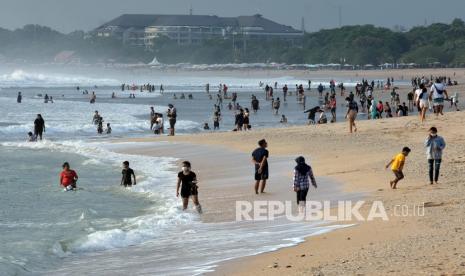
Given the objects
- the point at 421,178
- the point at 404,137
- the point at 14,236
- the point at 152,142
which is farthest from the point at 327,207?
the point at 152,142

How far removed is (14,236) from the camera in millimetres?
14359

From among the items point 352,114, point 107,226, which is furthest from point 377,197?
point 352,114

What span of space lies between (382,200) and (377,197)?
1.46ft

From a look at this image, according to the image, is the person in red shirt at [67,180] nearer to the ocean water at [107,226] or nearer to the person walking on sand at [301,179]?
the ocean water at [107,226]

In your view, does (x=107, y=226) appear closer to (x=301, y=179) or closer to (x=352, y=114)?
(x=301, y=179)

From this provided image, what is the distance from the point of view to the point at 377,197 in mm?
15305

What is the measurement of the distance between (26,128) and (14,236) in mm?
28282

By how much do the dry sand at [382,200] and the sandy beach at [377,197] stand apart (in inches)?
0.4

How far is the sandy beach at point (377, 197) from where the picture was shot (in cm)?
1022

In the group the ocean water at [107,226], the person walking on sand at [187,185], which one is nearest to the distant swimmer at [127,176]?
the ocean water at [107,226]

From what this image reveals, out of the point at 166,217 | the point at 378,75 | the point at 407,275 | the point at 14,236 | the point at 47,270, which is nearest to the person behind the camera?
the point at 407,275

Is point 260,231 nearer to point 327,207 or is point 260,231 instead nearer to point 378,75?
point 327,207

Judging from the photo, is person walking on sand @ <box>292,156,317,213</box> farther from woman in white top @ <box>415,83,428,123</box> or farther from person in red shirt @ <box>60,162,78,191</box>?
woman in white top @ <box>415,83,428,123</box>

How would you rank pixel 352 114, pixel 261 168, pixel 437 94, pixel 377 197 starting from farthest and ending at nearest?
1. pixel 437 94
2. pixel 352 114
3. pixel 261 168
4. pixel 377 197
